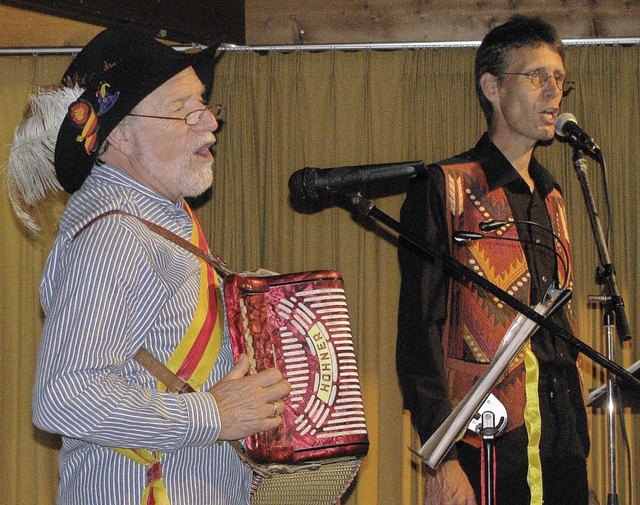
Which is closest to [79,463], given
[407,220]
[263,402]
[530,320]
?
[263,402]

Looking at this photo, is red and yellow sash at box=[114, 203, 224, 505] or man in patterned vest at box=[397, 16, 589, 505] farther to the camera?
man in patterned vest at box=[397, 16, 589, 505]

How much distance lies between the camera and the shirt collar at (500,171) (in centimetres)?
295

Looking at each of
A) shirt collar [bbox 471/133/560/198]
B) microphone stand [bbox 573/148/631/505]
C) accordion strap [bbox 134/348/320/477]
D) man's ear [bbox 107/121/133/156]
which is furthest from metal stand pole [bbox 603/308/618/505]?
man's ear [bbox 107/121/133/156]

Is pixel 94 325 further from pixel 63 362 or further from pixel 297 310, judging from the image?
pixel 297 310

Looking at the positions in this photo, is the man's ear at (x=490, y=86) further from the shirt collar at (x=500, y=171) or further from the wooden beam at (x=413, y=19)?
the wooden beam at (x=413, y=19)

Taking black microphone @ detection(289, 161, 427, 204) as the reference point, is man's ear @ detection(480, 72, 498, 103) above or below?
above

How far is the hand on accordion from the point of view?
1.97 meters

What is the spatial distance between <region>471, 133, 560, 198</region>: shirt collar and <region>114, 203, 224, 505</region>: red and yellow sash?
1131mm

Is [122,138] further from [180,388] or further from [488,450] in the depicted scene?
[488,450]

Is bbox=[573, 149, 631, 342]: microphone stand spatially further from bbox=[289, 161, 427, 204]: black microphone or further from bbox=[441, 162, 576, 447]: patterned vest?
bbox=[289, 161, 427, 204]: black microphone

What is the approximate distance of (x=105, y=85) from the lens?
2.23 meters

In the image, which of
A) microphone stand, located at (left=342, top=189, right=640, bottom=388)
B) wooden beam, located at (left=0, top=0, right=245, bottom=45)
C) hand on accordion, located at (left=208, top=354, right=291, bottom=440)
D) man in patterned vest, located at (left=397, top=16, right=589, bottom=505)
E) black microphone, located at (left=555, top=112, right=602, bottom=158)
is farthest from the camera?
wooden beam, located at (left=0, top=0, right=245, bottom=45)

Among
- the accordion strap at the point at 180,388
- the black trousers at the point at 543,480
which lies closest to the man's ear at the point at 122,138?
the accordion strap at the point at 180,388

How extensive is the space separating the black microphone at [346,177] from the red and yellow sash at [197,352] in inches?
12.1
